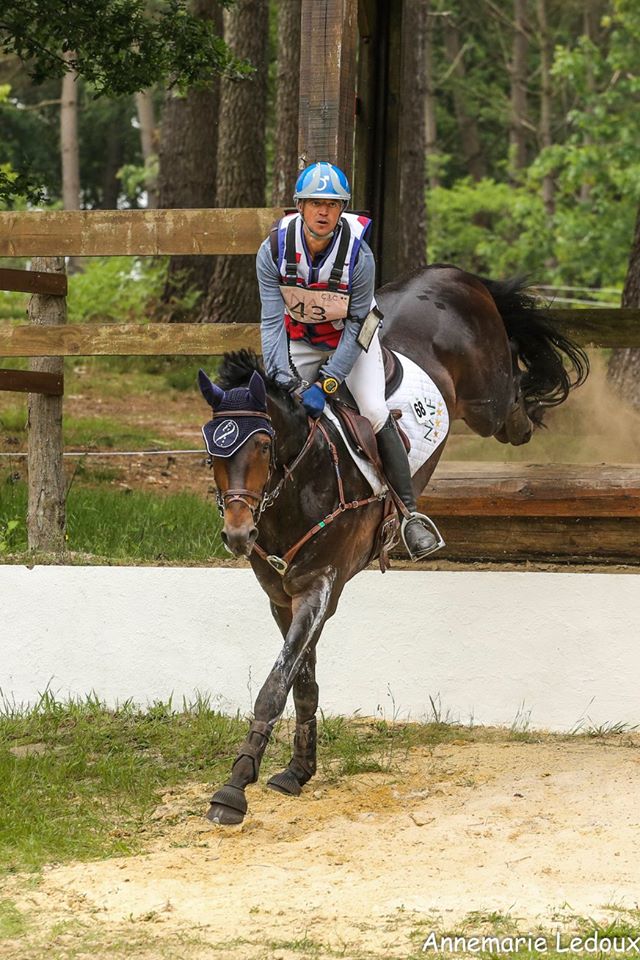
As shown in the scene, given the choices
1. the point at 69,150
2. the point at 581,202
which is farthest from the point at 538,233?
the point at 69,150

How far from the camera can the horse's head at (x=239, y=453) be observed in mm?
5168

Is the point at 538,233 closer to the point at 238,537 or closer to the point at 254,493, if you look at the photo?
the point at 254,493

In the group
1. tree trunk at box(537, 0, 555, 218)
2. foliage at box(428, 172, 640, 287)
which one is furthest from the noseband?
tree trunk at box(537, 0, 555, 218)

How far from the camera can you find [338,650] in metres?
7.70

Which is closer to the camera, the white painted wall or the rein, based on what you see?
the rein

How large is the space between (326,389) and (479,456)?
6.20 metres

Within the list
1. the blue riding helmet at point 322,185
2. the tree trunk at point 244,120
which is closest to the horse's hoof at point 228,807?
the blue riding helmet at point 322,185

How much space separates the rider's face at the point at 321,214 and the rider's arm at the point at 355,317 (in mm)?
245

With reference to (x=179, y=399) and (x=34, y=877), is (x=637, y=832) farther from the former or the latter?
(x=179, y=399)

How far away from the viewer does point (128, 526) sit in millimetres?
9094

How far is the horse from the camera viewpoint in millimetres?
5340

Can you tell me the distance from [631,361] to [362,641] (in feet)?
17.6

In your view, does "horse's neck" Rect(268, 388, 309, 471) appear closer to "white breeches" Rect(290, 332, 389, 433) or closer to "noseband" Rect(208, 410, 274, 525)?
"noseband" Rect(208, 410, 274, 525)

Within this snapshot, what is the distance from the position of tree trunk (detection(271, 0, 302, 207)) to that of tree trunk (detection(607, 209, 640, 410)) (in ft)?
16.4
